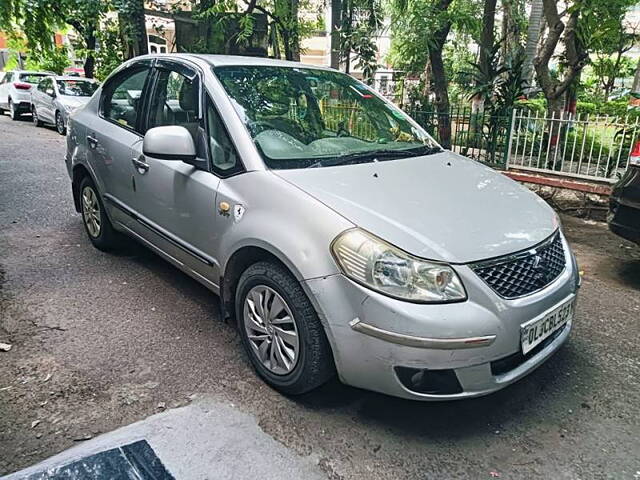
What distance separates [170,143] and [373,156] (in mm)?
1195

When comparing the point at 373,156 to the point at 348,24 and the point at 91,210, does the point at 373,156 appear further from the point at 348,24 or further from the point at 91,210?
the point at 348,24

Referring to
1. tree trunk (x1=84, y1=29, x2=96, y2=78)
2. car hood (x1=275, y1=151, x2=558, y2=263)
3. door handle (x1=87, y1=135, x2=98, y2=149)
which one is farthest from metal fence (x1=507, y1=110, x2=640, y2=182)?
tree trunk (x1=84, y1=29, x2=96, y2=78)

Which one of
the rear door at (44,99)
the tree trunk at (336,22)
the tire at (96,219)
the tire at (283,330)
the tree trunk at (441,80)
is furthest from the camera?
the rear door at (44,99)

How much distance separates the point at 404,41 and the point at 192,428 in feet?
24.1

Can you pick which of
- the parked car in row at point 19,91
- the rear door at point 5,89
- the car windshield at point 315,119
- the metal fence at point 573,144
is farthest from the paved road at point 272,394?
the rear door at point 5,89

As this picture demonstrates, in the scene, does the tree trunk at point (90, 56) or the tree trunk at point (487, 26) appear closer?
the tree trunk at point (487, 26)

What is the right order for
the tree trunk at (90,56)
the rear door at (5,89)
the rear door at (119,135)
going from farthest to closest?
the rear door at (5,89) < the tree trunk at (90,56) < the rear door at (119,135)

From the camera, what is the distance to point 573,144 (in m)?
6.09

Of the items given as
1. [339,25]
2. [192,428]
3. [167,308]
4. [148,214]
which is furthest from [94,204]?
[339,25]

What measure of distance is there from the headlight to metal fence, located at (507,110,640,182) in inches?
181

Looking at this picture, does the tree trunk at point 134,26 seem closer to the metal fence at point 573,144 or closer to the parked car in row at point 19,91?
the parked car in row at point 19,91

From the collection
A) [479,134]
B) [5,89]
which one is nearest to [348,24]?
[479,134]

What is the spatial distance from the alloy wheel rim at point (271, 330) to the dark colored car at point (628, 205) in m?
2.85

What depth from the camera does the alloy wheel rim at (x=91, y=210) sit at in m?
4.44
